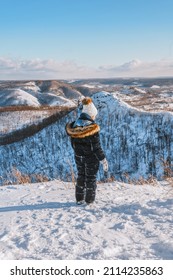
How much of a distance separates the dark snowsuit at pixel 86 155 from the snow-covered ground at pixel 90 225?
242 mm

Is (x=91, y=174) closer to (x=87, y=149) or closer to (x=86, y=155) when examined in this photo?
(x=86, y=155)

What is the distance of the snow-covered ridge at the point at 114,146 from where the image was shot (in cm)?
1853

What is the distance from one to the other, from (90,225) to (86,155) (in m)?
1.44

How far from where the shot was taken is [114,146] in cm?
2028

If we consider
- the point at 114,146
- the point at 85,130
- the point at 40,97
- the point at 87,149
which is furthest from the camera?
the point at 40,97

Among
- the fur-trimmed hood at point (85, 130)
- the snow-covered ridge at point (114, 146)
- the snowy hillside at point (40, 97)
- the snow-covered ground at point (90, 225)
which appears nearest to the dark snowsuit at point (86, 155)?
the fur-trimmed hood at point (85, 130)

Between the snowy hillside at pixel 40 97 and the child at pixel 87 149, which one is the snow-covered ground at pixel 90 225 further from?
the snowy hillside at pixel 40 97

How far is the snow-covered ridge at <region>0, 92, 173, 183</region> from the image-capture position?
18531 millimetres

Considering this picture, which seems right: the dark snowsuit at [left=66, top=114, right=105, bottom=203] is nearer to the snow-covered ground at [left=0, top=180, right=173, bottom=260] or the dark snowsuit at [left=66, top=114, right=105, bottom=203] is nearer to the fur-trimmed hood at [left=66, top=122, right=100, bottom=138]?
the fur-trimmed hood at [left=66, top=122, right=100, bottom=138]

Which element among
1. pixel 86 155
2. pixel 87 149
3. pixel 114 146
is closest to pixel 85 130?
pixel 87 149

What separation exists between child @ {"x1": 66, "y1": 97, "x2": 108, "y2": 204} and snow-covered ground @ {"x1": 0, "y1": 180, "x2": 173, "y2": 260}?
26 cm

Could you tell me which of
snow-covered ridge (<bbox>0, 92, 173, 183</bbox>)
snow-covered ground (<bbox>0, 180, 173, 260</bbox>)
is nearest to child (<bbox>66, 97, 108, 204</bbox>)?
snow-covered ground (<bbox>0, 180, 173, 260</bbox>)
